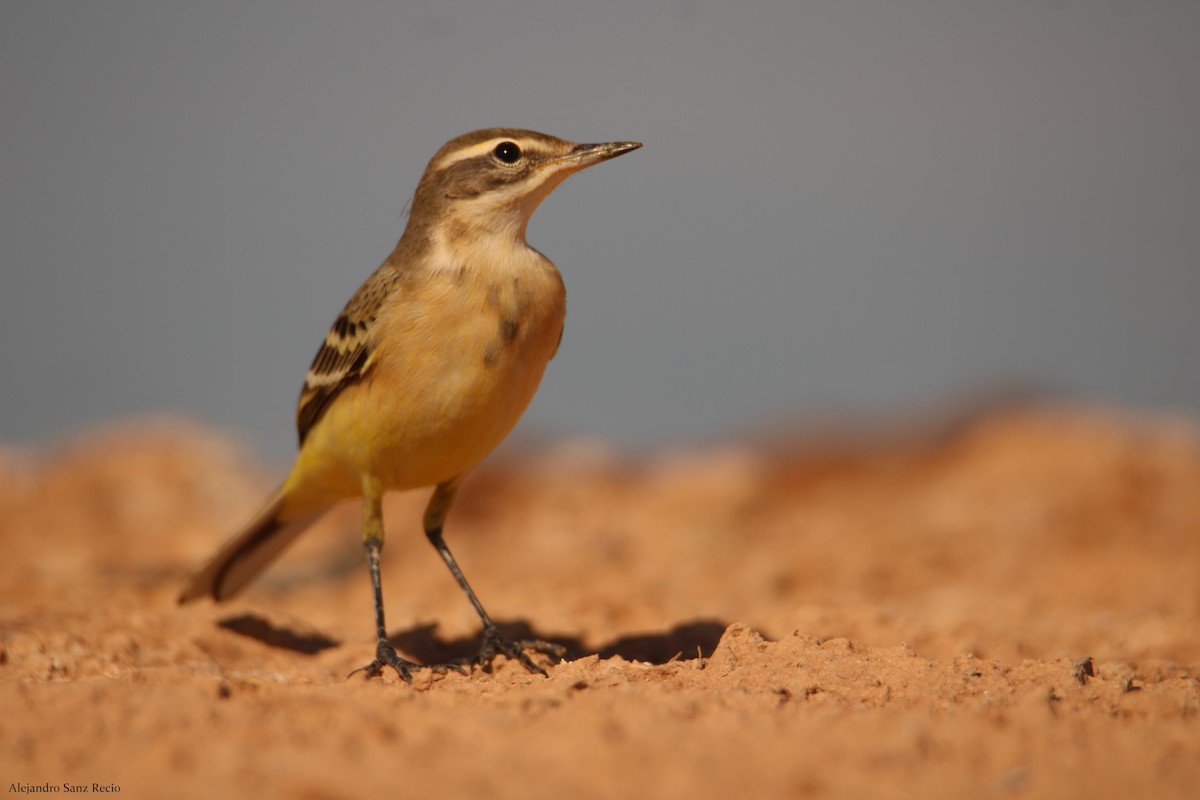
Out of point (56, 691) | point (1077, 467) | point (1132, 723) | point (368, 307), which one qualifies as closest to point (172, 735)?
point (56, 691)

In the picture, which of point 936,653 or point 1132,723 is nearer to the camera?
point 1132,723

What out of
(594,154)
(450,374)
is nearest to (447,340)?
(450,374)

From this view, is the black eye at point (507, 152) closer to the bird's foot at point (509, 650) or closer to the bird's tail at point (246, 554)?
the bird's foot at point (509, 650)

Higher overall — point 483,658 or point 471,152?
point 471,152

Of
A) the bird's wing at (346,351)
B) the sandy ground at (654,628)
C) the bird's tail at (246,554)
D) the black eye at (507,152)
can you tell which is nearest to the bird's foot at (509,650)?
the sandy ground at (654,628)

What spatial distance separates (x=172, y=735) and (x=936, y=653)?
429cm

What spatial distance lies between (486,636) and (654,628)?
144cm

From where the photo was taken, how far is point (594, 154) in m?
6.50

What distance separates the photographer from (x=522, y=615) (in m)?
8.20

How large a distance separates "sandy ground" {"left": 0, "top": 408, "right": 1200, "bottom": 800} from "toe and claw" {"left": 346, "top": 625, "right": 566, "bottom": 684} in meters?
0.14

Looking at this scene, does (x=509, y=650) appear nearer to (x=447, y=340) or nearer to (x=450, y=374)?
(x=450, y=374)

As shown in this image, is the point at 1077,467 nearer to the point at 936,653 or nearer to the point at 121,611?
the point at 936,653

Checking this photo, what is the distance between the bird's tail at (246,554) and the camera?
7887 mm

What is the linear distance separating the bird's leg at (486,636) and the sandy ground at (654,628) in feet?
1.79
